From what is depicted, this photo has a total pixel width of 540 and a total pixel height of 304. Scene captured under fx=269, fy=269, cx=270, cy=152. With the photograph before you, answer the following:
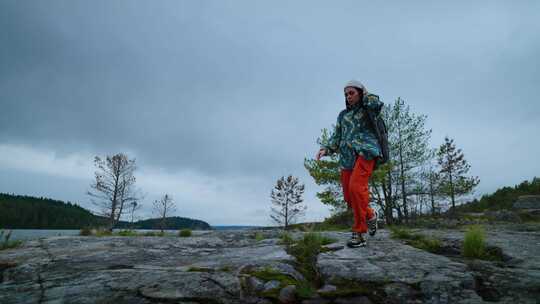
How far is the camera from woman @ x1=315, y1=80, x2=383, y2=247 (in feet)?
12.1

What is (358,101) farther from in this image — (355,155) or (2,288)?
(2,288)

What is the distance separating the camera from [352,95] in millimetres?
4152

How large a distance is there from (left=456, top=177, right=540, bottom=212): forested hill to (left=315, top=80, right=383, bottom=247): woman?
1683 centimetres

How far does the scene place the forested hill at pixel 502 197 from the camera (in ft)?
53.3

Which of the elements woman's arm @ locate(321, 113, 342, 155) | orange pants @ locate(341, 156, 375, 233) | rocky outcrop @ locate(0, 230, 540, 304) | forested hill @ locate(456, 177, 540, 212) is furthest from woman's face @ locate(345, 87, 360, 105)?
forested hill @ locate(456, 177, 540, 212)

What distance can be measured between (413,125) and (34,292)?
17765 millimetres

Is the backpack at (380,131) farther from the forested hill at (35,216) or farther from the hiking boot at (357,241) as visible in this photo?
the forested hill at (35,216)

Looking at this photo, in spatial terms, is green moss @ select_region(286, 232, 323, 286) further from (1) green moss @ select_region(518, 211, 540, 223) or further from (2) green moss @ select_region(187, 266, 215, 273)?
(1) green moss @ select_region(518, 211, 540, 223)

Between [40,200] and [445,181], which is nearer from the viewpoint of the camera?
[445,181]

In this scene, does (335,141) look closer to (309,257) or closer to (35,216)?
(309,257)

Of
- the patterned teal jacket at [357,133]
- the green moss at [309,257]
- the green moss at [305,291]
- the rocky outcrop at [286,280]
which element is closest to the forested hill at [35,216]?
the rocky outcrop at [286,280]

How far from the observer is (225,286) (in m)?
2.04

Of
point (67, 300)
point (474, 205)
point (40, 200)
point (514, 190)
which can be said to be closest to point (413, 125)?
point (474, 205)

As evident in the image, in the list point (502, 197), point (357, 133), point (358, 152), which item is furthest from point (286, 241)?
point (502, 197)
